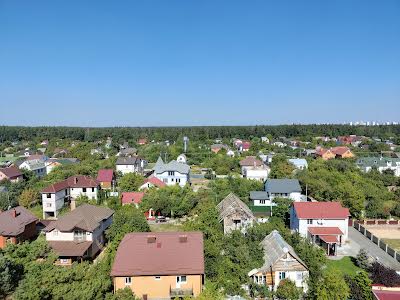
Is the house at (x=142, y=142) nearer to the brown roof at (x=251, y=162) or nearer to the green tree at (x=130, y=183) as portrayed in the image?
the brown roof at (x=251, y=162)

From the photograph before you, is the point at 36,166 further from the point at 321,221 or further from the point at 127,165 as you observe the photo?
the point at 321,221

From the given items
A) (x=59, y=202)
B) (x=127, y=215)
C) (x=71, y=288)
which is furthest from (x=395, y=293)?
(x=59, y=202)

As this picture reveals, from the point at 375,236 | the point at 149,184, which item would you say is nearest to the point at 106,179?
the point at 149,184

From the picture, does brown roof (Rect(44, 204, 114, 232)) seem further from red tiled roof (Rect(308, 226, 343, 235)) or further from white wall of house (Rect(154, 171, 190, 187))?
white wall of house (Rect(154, 171, 190, 187))

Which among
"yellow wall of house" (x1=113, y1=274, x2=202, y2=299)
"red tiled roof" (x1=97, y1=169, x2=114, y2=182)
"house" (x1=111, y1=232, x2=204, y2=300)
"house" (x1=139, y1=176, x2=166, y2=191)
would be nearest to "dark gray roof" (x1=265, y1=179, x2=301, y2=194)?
"house" (x1=139, y1=176, x2=166, y2=191)

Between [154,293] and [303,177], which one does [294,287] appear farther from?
[303,177]

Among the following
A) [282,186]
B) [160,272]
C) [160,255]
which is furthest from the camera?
[282,186]

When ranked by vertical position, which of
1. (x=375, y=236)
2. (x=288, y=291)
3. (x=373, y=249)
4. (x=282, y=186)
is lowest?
(x=373, y=249)
